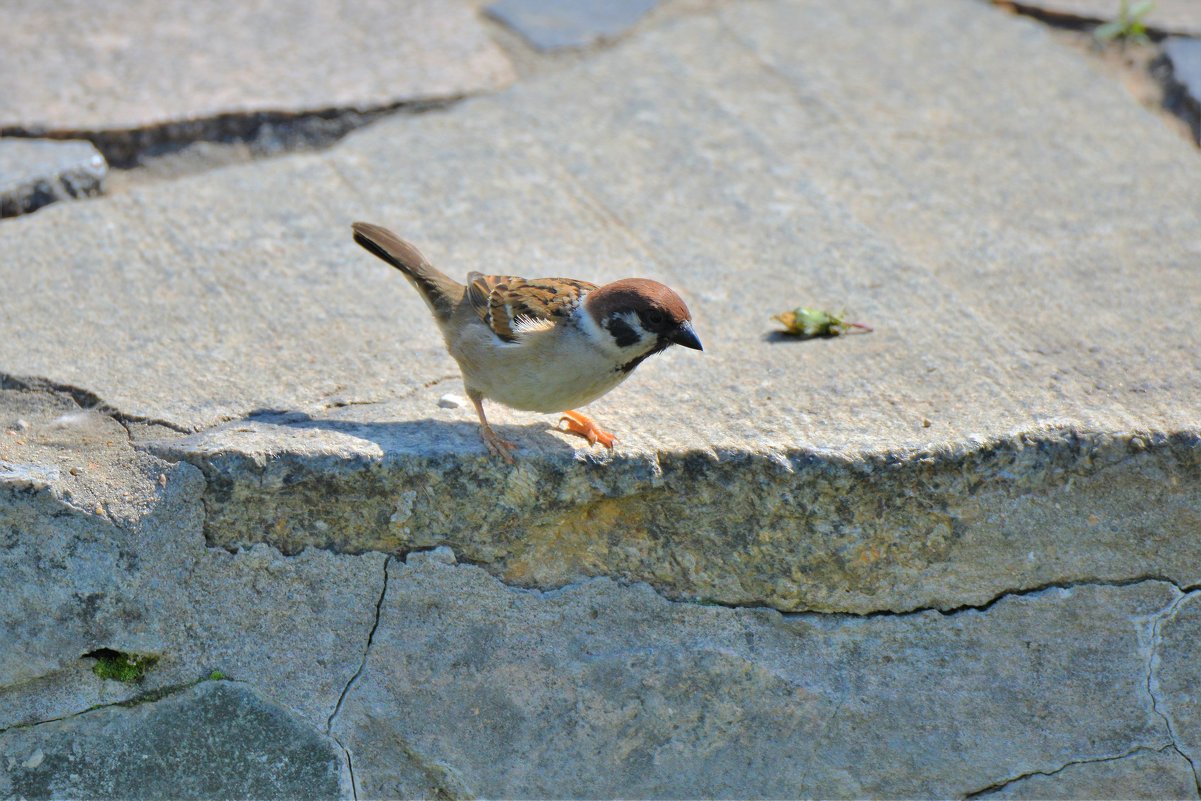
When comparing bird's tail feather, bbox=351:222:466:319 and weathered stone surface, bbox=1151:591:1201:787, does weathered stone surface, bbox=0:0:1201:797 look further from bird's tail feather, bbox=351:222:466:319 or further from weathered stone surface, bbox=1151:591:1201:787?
bird's tail feather, bbox=351:222:466:319

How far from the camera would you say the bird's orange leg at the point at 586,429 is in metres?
2.91

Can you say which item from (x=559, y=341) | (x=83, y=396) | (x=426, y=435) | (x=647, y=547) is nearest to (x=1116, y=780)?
(x=647, y=547)

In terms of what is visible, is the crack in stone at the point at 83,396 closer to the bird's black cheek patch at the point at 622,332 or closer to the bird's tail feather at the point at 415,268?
the bird's tail feather at the point at 415,268

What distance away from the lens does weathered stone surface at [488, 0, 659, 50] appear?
15.8 ft

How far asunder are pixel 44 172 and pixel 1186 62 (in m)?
4.11

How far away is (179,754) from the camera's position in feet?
9.41

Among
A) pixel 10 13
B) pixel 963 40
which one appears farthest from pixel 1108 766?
pixel 10 13

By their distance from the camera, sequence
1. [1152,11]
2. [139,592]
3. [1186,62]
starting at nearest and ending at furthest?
[139,592] < [1186,62] < [1152,11]

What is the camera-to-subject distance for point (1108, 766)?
3.01 meters

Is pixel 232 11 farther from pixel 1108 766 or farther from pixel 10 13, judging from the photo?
pixel 1108 766

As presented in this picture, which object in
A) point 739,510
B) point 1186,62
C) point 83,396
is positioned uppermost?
point 1186,62

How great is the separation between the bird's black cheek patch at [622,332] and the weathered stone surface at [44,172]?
1.98 metres

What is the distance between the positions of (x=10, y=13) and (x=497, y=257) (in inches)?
93.0

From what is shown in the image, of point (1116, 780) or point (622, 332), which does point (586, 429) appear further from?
point (1116, 780)
